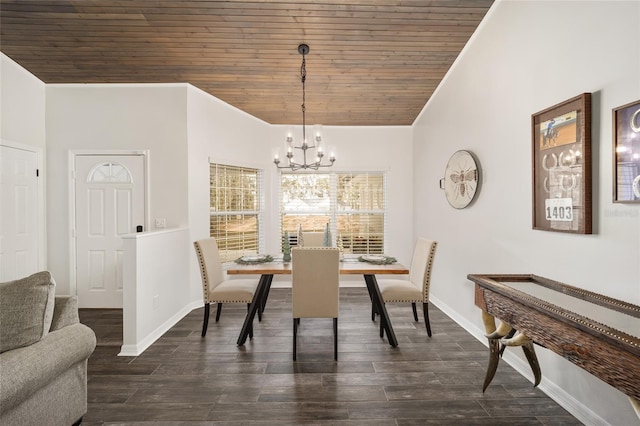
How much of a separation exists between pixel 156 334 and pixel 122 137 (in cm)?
246

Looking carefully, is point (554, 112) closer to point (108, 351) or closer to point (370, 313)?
point (370, 313)

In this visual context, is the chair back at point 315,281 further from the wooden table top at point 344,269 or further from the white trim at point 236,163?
the white trim at point 236,163

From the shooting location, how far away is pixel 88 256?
13.1ft

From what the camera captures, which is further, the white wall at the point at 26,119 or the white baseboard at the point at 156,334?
the white wall at the point at 26,119

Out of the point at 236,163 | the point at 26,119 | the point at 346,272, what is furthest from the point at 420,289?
the point at 26,119

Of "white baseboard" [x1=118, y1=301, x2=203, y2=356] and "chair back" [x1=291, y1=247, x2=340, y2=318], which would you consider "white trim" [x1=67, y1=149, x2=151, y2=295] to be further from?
"chair back" [x1=291, y1=247, x2=340, y2=318]

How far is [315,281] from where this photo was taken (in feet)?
9.14

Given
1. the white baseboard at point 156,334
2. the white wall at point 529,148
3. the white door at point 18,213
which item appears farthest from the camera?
the white door at point 18,213

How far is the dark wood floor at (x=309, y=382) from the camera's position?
2018 millimetres

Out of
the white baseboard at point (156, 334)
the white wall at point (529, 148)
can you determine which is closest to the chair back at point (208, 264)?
the white baseboard at point (156, 334)

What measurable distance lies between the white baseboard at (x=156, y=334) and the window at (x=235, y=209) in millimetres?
831

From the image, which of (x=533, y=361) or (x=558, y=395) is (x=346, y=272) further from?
(x=558, y=395)

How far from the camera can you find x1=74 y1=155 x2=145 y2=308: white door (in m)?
3.99

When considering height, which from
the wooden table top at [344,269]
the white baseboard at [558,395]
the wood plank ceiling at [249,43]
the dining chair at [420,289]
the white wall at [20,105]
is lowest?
the white baseboard at [558,395]
